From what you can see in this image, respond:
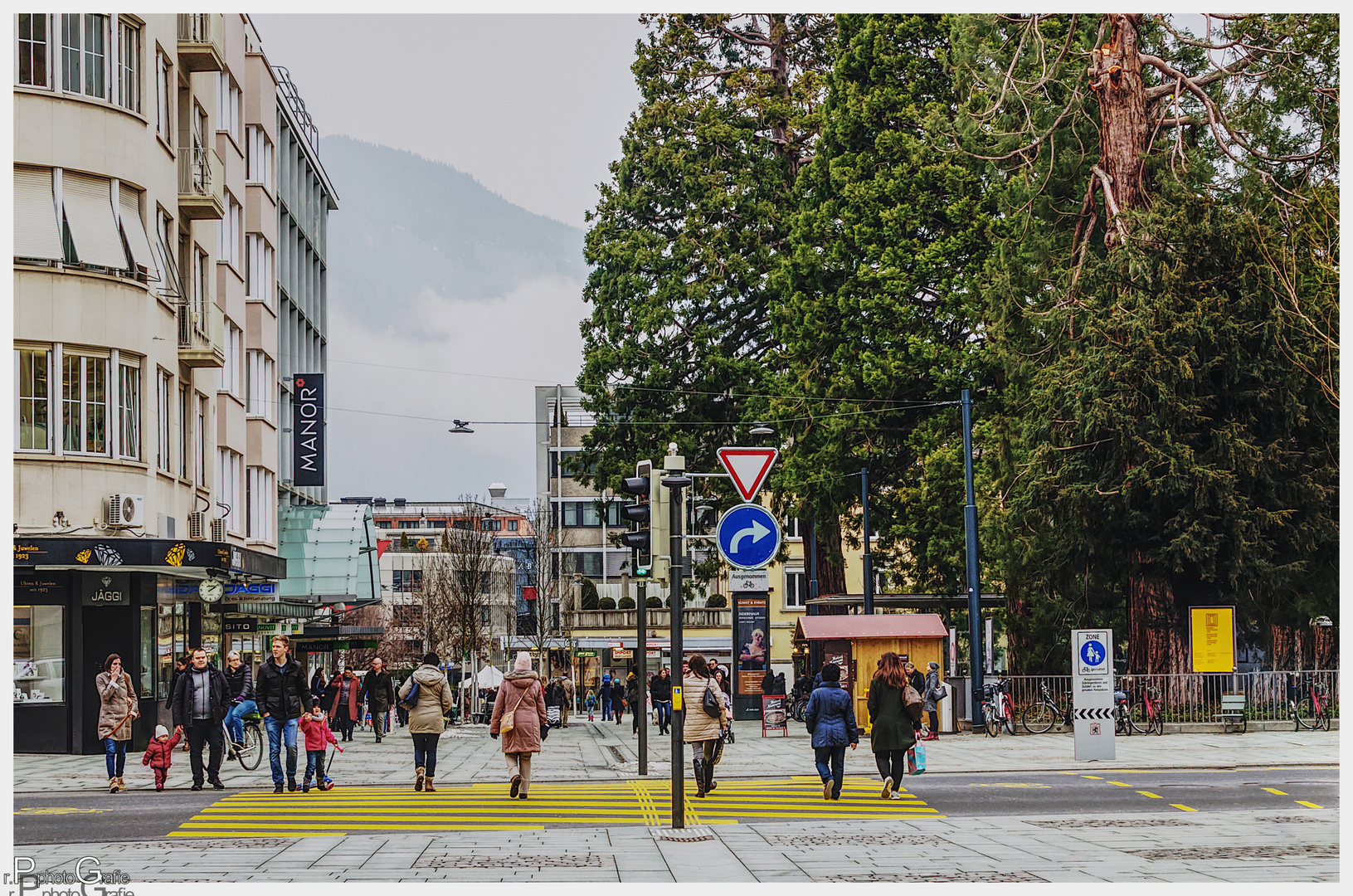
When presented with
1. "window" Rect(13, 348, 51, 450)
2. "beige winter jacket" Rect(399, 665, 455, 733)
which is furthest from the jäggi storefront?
"beige winter jacket" Rect(399, 665, 455, 733)

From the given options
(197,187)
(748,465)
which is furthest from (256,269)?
(748,465)

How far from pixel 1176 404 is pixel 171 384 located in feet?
64.6

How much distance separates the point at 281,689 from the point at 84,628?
33.6ft

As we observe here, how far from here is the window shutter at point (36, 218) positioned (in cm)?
2764

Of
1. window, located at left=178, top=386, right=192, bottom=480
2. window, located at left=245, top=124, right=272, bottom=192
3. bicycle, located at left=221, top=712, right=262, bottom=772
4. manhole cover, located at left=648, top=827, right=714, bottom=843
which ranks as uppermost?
window, located at left=245, top=124, right=272, bottom=192

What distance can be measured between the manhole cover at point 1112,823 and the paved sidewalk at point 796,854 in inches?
0.6

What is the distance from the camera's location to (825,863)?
1193cm

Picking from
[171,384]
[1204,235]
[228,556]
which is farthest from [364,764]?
A: [1204,235]

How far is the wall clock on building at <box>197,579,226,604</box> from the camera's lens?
30.9m

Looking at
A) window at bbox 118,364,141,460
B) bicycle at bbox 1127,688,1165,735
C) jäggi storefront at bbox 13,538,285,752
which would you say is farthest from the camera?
bicycle at bbox 1127,688,1165,735

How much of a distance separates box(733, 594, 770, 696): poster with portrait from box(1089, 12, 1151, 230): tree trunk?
38.9ft

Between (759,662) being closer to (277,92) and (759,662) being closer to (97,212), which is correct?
(97,212)

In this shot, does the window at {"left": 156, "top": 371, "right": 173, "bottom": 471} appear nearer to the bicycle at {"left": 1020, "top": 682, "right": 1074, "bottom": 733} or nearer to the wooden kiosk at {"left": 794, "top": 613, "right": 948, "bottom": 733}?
the wooden kiosk at {"left": 794, "top": 613, "right": 948, "bottom": 733}

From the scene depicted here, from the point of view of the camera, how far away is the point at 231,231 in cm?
3978
